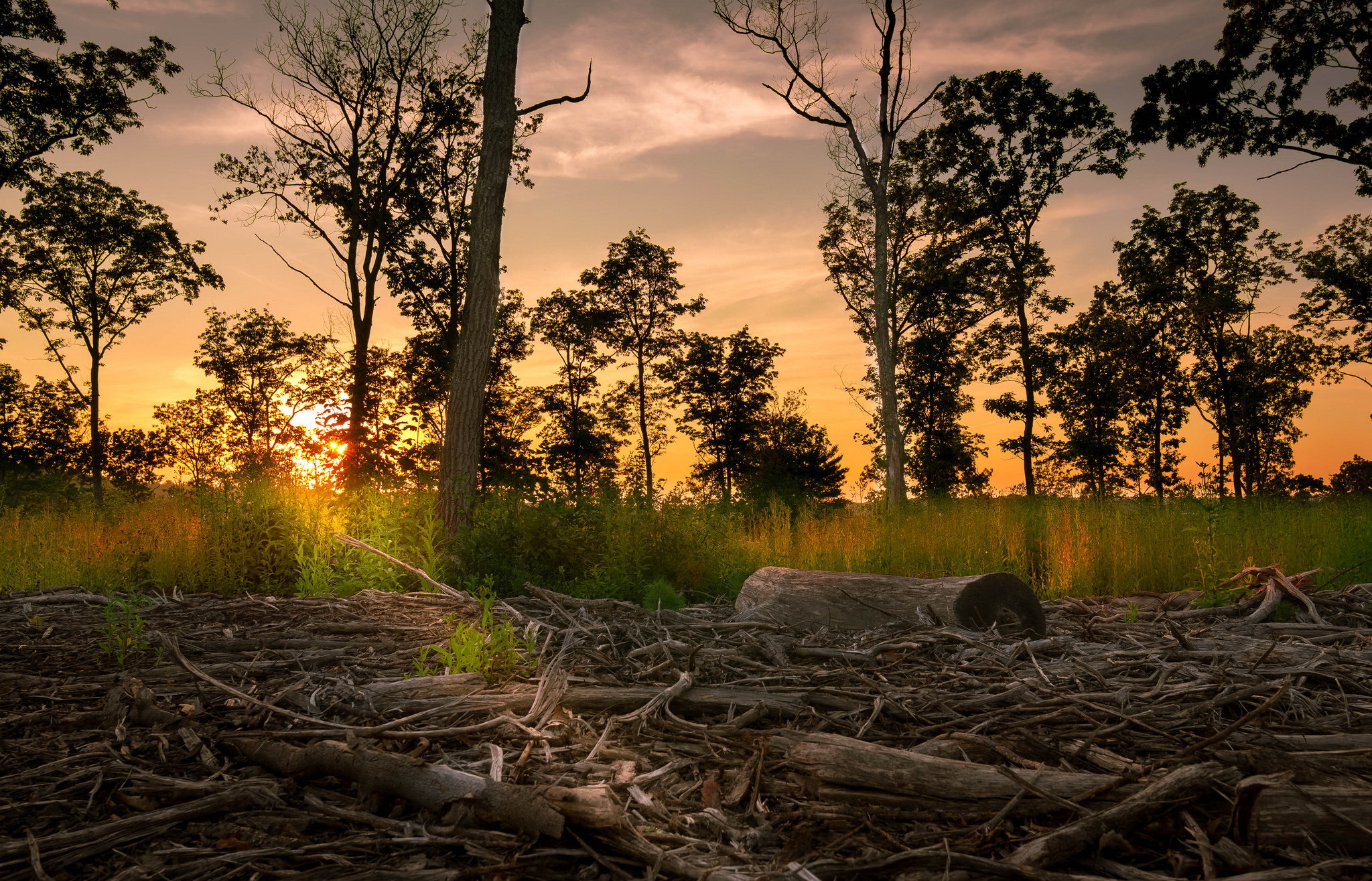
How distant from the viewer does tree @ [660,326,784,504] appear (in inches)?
1195

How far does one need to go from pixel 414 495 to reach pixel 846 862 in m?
7.26

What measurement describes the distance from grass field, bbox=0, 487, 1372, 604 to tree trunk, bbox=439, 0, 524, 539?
2.12ft

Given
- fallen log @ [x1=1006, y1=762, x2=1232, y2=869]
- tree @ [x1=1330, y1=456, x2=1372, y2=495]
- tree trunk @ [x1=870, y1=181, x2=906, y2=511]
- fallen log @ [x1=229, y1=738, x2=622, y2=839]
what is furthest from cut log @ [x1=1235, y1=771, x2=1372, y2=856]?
tree @ [x1=1330, y1=456, x2=1372, y2=495]

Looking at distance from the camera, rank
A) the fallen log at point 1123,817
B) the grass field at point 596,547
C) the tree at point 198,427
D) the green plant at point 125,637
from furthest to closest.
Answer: the tree at point 198,427 → the grass field at point 596,547 → the green plant at point 125,637 → the fallen log at point 1123,817

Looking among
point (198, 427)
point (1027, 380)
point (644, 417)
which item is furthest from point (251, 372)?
point (1027, 380)

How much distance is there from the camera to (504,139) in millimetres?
9180

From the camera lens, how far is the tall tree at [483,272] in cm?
860

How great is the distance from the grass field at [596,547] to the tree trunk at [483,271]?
25.5 inches

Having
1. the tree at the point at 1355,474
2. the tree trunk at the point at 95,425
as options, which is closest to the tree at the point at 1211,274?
the tree at the point at 1355,474

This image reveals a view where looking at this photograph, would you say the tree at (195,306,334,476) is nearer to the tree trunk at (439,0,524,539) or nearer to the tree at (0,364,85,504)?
the tree at (0,364,85,504)

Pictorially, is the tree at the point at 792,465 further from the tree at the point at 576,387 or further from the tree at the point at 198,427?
the tree at the point at 198,427

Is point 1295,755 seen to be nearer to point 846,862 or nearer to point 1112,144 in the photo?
point 846,862

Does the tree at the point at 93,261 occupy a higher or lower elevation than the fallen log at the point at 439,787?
higher

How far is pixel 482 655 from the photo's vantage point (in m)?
3.87
